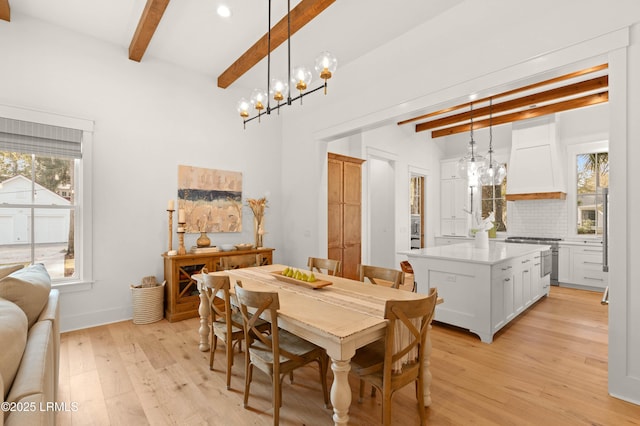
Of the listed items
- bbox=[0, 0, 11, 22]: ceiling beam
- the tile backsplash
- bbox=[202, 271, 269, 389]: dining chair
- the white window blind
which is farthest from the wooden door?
bbox=[0, 0, 11, 22]: ceiling beam

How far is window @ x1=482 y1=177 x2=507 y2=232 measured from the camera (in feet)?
23.0

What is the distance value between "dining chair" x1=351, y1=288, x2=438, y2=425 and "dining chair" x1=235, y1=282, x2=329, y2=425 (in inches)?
13.1

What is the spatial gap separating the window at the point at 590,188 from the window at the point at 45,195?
8.21m

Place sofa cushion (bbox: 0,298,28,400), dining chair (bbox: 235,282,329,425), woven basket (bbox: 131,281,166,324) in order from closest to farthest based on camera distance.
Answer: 1. sofa cushion (bbox: 0,298,28,400)
2. dining chair (bbox: 235,282,329,425)
3. woven basket (bbox: 131,281,166,324)

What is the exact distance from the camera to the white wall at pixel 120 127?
3322 millimetres

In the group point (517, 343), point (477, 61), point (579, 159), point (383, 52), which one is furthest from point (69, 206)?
point (579, 159)

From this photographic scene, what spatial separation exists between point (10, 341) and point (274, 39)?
3.26m

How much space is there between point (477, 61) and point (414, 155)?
4231mm

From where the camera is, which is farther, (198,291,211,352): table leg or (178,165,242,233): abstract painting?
(178,165,242,233): abstract painting

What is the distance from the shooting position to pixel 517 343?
3.18 metres

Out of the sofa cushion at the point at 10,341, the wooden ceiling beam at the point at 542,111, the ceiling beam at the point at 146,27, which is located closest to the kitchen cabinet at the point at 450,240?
the wooden ceiling beam at the point at 542,111

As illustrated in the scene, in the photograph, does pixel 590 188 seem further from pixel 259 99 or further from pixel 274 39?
pixel 259 99

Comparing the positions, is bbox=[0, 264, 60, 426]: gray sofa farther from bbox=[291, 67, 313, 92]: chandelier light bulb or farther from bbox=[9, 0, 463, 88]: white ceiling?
bbox=[9, 0, 463, 88]: white ceiling

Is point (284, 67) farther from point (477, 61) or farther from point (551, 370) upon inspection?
point (551, 370)
